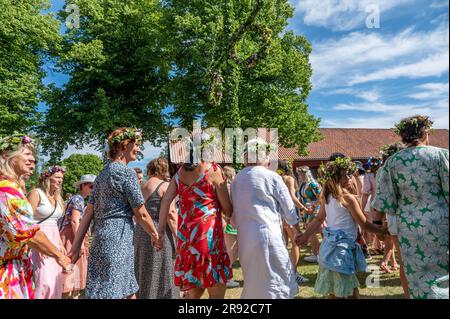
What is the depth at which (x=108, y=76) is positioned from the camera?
19.3 meters

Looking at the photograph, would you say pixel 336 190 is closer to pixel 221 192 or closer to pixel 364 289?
pixel 221 192

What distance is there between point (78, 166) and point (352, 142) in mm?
33241

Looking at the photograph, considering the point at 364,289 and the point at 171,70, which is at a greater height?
the point at 171,70

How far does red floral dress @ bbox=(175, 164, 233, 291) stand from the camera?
3613mm

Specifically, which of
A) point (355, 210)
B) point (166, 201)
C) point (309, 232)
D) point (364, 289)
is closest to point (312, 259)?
point (364, 289)

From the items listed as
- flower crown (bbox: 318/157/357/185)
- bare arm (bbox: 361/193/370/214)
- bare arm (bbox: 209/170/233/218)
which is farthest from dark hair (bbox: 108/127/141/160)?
bare arm (bbox: 361/193/370/214)

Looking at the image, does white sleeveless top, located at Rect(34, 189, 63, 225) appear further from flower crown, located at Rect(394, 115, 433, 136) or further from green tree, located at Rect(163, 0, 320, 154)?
green tree, located at Rect(163, 0, 320, 154)

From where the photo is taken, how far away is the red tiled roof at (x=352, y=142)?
1657 inches

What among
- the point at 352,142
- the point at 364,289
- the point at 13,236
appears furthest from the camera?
the point at 352,142

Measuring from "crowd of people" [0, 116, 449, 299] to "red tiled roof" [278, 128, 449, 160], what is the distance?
35.7m

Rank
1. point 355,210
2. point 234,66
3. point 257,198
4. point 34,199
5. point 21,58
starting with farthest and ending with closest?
point 234,66 → point 21,58 → point 34,199 → point 355,210 → point 257,198

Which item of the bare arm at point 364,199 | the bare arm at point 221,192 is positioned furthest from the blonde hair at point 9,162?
the bare arm at point 364,199

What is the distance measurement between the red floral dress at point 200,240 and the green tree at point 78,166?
16.7 m
